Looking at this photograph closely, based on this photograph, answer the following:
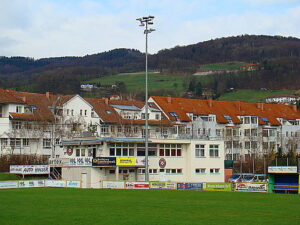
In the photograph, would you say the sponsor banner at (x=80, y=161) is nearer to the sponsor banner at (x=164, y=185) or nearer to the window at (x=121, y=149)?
the window at (x=121, y=149)

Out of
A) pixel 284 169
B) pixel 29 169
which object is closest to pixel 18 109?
pixel 29 169

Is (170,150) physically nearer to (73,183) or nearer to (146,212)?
(73,183)

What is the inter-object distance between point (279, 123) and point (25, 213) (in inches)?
3609

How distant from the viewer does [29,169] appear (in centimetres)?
6159

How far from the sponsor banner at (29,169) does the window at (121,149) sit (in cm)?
804

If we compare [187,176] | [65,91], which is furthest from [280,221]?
[65,91]

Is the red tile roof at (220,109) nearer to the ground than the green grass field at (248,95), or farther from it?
nearer to the ground

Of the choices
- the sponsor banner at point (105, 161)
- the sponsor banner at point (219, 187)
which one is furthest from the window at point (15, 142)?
the sponsor banner at point (219, 187)

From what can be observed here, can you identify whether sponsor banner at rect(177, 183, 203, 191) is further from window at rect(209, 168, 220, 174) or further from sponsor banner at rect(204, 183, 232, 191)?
window at rect(209, 168, 220, 174)

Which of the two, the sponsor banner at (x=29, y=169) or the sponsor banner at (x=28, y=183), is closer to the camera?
the sponsor banner at (x=28, y=183)

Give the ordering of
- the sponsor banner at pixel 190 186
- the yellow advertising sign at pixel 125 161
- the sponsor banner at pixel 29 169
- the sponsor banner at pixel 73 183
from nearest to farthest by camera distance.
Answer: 1. the sponsor banner at pixel 190 186
2. the sponsor banner at pixel 73 183
3. the yellow advertising sign at pixel 125 161
4. the sponsor banner at pixel 29 169

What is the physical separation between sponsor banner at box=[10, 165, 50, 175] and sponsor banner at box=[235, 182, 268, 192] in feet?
73.6

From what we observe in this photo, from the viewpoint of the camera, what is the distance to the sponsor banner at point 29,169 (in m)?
61.5

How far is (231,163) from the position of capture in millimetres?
87312
